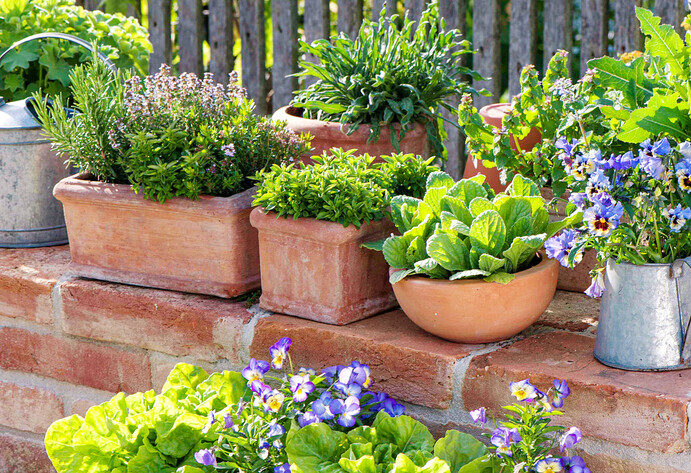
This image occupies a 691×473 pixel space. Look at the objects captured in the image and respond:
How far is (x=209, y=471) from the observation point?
143cm

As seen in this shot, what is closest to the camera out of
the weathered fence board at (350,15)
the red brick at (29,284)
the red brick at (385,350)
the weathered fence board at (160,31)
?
the red brick at (385,350)

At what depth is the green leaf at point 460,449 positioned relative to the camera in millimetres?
1373

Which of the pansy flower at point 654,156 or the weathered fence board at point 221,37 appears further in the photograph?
the weathered fence board at point 221,37

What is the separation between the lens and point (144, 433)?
1.45 meters

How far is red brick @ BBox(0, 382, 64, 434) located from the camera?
195 cm

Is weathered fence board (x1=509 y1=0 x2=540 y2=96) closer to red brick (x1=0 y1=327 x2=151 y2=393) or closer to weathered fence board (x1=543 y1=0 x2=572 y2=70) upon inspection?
weathered fence board (x1=543 y1=0 x2=572 y2=70)

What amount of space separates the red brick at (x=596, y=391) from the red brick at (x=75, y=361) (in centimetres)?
72

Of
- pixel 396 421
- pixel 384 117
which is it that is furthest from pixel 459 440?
pixel 384 117

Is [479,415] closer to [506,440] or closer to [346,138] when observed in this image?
[506,440]

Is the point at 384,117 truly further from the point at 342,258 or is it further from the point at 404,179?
the point at 342,258

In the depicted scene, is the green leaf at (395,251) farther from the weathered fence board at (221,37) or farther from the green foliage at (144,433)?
the weathered fence board at (221,37)

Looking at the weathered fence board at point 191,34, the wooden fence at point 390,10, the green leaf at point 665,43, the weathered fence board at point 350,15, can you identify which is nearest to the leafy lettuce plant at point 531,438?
the green leaf at point 665,43

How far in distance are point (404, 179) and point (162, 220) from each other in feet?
1.55

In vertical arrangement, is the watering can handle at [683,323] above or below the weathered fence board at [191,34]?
below
